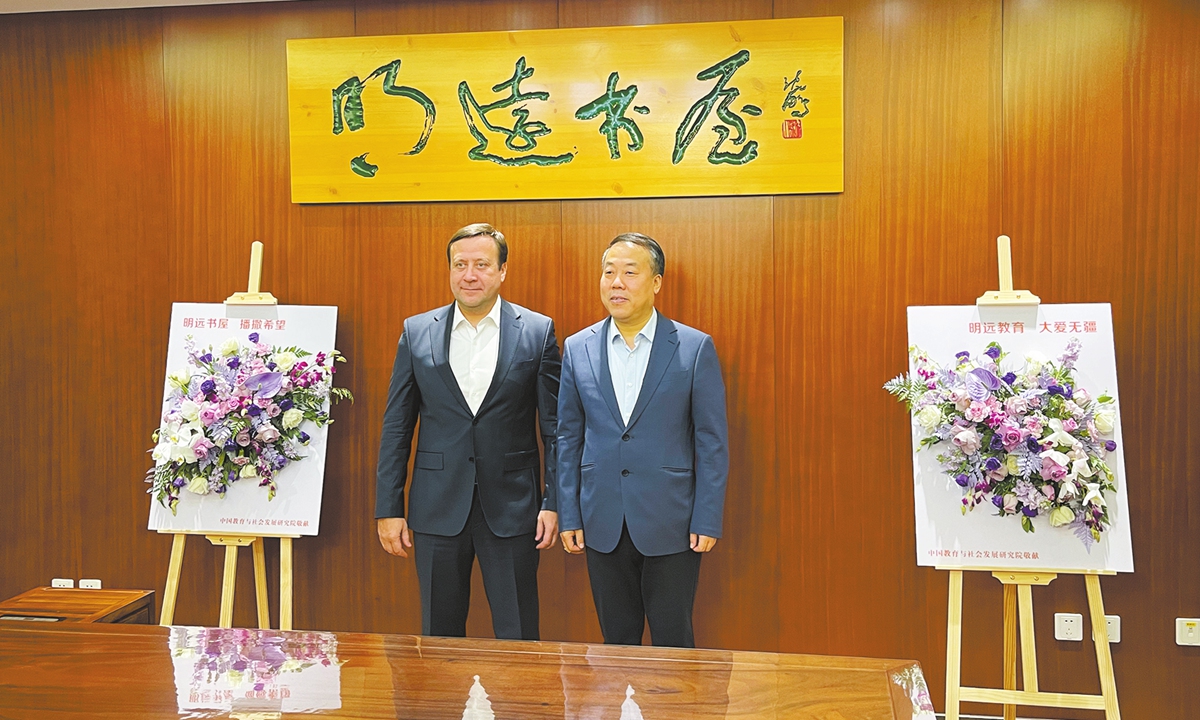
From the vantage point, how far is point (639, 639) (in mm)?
2717

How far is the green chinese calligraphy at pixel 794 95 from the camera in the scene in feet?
10.1

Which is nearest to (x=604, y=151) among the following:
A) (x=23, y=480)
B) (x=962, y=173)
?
(x=962, y=173)

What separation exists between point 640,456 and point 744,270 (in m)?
0.99

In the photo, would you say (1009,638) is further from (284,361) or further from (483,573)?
(284,361)

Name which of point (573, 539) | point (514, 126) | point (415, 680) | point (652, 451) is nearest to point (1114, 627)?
point (652, 451)

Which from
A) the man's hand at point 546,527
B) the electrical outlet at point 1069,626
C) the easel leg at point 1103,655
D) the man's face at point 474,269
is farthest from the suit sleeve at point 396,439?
the electrical outlet at point 1069,626

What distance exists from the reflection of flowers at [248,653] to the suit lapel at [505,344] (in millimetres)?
1218

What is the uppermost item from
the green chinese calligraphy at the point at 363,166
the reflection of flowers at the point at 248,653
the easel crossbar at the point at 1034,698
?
the green chinese calligraphy at the point at 363,166

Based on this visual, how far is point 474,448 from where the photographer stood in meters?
2.73

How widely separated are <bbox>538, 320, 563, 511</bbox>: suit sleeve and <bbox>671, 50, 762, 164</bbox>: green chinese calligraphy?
961 millimetres

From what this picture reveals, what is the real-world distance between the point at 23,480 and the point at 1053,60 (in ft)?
15.2

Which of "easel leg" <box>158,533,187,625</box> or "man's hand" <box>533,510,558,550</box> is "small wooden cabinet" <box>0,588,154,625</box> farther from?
"man's hand" <box>533,510,558,550</box>

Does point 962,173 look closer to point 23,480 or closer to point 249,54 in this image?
point 249,54

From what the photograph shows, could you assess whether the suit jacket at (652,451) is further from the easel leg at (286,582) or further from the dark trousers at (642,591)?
the easel leg at (286,582)
